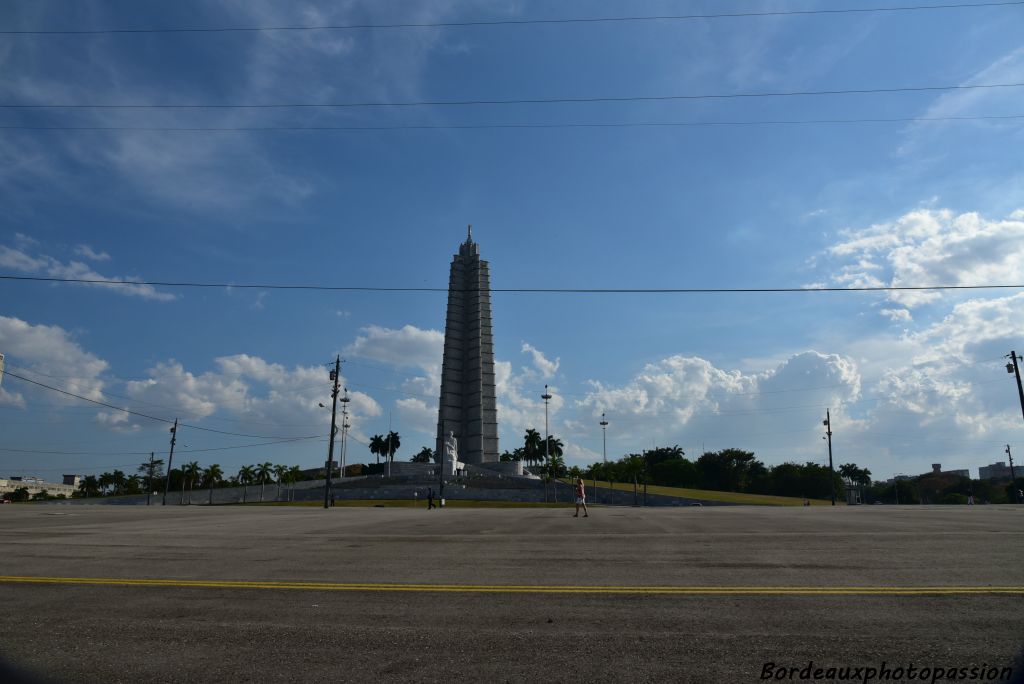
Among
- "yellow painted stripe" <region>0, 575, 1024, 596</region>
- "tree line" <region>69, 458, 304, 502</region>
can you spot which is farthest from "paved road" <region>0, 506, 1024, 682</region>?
"tree line" <region>69, 458, 304, 502</region>

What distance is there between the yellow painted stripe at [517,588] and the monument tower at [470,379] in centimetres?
9295

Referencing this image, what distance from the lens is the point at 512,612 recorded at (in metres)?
6.98

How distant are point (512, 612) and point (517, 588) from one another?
55.8 inches

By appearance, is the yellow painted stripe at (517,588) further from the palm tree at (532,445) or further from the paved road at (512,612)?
the palm tree at (532,445)

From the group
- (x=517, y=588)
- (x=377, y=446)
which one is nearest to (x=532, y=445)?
(x=377, y=446)

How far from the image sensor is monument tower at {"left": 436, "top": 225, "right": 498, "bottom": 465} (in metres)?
103

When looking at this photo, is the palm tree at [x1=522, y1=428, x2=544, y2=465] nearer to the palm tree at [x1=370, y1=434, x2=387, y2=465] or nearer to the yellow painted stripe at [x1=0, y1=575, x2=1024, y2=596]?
the palm tree at [x1=370, y1=434, x2=387, y2=465]

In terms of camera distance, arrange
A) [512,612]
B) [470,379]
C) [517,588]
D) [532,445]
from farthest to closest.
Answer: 1. [532,445]
2. [470,379]
3. [517,588]
4. [512,612]

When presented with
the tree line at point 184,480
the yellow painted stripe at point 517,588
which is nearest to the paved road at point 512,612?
the yellow painted stripe at point 517,588

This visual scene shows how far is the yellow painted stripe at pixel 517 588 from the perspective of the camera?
777 cm

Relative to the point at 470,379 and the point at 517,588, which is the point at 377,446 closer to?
the point at 470,379

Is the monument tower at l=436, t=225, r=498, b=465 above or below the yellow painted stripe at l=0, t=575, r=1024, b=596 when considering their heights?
above

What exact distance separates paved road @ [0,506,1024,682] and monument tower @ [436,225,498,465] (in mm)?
90437

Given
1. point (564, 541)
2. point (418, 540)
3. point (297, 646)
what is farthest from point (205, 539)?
point (297, 646)
